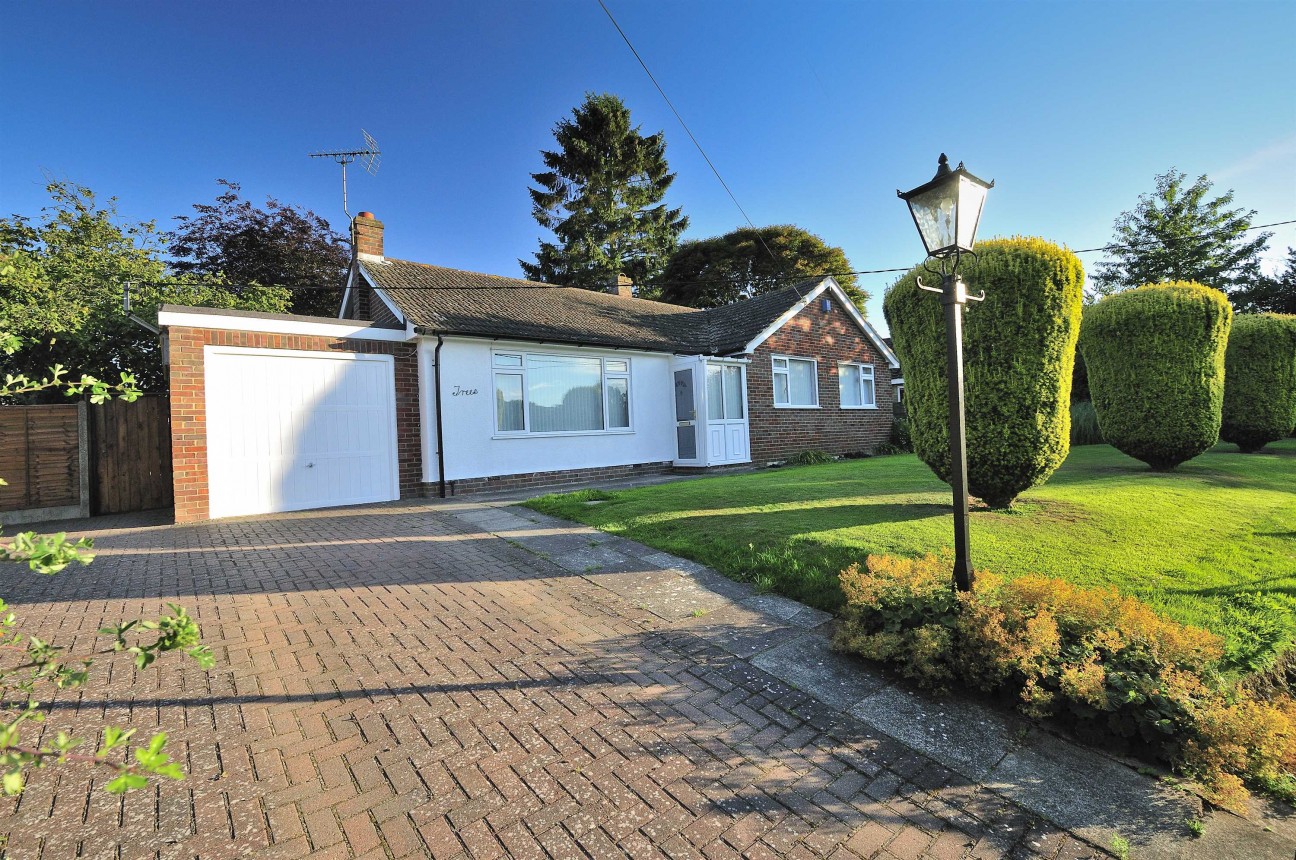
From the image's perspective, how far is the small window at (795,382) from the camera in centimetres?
1558

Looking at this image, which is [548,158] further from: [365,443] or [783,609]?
[783,609]

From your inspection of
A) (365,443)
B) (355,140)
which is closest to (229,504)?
(365,443)

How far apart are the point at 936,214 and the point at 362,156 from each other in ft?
49.9

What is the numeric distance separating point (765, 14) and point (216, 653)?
10284 mm

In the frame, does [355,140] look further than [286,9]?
Yes

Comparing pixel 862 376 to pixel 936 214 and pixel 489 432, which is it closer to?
pixel 489 432

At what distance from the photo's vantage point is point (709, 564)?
5449 mm

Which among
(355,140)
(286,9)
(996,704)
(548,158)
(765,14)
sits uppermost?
(548,158)

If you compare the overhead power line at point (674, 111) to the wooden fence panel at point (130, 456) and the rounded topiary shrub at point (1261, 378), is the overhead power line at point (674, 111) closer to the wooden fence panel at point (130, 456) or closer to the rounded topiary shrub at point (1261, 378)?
the wooden fence panel at point (130, 456)

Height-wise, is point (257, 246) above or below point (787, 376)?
above

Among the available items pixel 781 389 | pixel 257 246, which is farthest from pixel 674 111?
pixel 257 246

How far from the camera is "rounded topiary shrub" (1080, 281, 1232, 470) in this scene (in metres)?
9.76

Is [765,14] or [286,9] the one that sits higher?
[286,9]

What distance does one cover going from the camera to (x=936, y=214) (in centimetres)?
412
